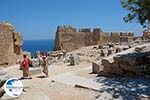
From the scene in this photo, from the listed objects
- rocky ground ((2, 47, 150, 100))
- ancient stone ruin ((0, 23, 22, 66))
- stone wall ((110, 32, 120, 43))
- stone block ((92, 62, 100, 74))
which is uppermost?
stone wall ((110, 32, 120, 43))

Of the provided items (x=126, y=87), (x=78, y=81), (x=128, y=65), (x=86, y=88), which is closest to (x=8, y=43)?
(x=78, y=81)

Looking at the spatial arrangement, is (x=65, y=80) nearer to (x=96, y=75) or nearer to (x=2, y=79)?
(x=96, y=75)

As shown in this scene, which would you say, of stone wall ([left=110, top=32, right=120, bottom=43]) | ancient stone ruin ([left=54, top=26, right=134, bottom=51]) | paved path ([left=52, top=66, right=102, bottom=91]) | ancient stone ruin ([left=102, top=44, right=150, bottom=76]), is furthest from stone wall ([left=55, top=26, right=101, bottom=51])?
ancient stone ruin ([left=102, top=44, right=150, bottom=76])

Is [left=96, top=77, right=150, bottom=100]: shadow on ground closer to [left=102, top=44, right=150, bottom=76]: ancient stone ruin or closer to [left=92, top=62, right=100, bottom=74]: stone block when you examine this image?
[left=102, top=44, right=150, bottom=76]: ancient stone ruin

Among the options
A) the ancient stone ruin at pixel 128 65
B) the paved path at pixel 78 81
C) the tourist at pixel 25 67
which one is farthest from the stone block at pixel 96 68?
the tourist at pixel 25 67

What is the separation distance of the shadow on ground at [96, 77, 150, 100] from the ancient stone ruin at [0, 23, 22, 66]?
11308 millimetres

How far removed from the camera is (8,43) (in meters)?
24.8

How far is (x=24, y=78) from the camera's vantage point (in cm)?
1634

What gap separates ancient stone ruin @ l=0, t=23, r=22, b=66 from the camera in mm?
24062

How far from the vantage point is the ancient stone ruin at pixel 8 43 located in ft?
78.9

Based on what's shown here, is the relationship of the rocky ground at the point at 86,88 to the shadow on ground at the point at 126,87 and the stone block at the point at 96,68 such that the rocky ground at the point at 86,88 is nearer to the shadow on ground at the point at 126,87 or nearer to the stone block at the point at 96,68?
the shadow on ground at the point at 126,87

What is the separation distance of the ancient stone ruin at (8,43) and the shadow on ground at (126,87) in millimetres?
11308

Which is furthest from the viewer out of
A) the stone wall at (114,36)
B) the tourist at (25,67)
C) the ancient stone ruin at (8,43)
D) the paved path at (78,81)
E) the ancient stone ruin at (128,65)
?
the stone wall at (114,36)

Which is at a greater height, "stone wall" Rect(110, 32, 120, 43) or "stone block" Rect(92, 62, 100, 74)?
"stone wall" Rect(110, 32, 120, 43)
